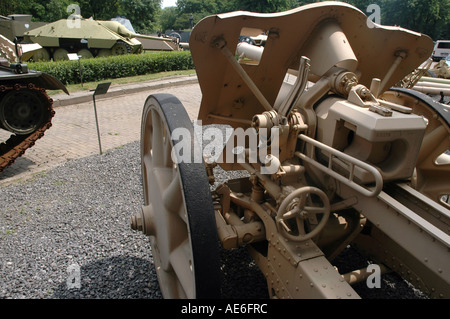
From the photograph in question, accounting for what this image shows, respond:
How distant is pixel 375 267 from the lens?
2312 mm

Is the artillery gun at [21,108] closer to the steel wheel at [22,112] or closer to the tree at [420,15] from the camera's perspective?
the steel wheel at [22,112]

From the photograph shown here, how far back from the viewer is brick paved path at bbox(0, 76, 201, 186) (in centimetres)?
575

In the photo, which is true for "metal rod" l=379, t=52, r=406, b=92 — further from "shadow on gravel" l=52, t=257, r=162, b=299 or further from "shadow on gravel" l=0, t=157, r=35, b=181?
"shadow on gravel" l=0, t=157, r=35, b=181

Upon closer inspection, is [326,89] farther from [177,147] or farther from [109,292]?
[109,292]

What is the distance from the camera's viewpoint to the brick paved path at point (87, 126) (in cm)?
575

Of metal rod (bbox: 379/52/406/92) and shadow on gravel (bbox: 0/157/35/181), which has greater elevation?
metal rod (bbox: 379/52/406/92)

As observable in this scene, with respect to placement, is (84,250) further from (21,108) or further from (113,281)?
(21,108)

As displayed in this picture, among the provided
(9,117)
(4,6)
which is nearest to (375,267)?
(9,117)

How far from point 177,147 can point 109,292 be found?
64.8 inches

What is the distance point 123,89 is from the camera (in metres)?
11.4

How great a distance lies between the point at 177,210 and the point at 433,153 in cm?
189

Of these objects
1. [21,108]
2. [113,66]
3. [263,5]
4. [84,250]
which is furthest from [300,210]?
[263,5]

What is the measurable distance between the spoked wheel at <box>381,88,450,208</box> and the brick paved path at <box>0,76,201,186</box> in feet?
15.5

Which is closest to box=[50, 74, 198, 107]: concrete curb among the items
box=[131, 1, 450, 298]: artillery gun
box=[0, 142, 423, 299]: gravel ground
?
box=[0, 142, 423, 299]: gravel ground
